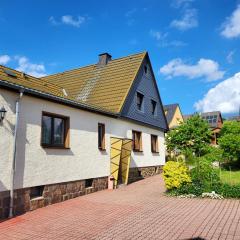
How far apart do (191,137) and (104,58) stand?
11.0 meters

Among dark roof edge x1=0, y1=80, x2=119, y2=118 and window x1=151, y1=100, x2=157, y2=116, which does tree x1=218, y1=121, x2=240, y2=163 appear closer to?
window x1=151, y1=100, x2=157, y2=116

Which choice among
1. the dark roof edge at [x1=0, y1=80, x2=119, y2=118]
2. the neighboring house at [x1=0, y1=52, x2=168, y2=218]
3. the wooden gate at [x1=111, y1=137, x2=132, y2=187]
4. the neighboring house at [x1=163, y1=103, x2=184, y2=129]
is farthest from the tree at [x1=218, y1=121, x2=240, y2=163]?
the neighboring house at [x1=163, y1=103, x2=184, y2=129]

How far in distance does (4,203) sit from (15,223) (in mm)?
936

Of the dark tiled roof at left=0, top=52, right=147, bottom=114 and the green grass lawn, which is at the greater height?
the dark tiled roof at left=0, top=52, right=147, bottom=114

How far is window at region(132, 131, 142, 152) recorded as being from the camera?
19031 mm

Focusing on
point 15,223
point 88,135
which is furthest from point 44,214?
point 88,135

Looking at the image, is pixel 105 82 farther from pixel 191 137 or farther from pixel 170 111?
pixel 170 111

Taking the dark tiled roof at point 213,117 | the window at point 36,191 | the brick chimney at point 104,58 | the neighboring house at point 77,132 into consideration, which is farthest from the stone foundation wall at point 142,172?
the dark tiled roof at point 213,117

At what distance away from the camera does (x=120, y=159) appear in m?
16.6

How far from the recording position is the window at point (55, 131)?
11257mm

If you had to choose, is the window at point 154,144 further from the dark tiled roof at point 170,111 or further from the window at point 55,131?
the dark tiled roof at point 170,111

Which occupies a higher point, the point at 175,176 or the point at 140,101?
the point at 140,101

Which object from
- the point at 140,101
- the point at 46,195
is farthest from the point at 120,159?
the point at 46,195

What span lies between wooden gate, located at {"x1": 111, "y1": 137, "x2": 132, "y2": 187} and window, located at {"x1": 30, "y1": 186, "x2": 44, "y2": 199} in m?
5.23
